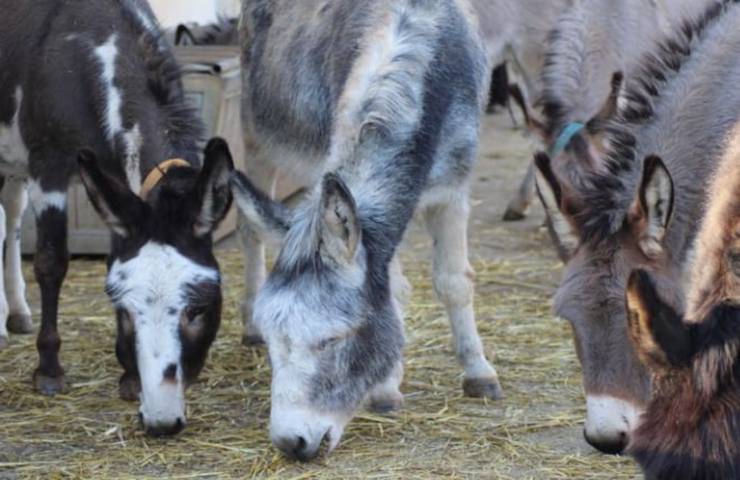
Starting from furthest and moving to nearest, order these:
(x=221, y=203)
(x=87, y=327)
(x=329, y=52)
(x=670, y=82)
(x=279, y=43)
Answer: (x=87, y=327) → (x=279, y=43) → (x=329, y=52) → (x=221, y=203) → (x=670, y=82)

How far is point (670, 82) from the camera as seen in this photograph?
18.5 feet

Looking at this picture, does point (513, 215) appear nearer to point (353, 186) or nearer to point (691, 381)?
point (353, 186)

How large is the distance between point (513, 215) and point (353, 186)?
5.07m

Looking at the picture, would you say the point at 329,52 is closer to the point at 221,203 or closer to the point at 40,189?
the point at 221,203

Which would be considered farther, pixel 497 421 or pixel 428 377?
pixel 428 377

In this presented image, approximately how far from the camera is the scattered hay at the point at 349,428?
5.67 metres

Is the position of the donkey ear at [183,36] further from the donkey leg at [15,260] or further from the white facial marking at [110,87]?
the white facial marking at [110,87]

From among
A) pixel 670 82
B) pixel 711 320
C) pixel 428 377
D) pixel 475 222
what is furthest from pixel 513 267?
pixel 711 320

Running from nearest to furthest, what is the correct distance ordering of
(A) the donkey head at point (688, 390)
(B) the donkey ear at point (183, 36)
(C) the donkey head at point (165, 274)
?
(A) the donkey head at point (688, 390), (C) the donkey head at point (165, 274), (B) the donkey ear at point (183, 36)

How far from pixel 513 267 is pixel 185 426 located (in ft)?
11.9

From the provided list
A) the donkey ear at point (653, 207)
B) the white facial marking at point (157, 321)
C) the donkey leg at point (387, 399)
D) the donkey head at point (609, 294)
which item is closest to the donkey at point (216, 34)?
the donkey leg at point (387, 399)

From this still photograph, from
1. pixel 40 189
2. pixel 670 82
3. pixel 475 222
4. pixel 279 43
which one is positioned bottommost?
pixel 475 222

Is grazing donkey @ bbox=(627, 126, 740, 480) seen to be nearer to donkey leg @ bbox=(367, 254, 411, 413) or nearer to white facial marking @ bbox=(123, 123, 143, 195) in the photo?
donkey leg @ bbox=(367, 254, 411, 413)

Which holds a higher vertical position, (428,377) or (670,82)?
(670,82)
